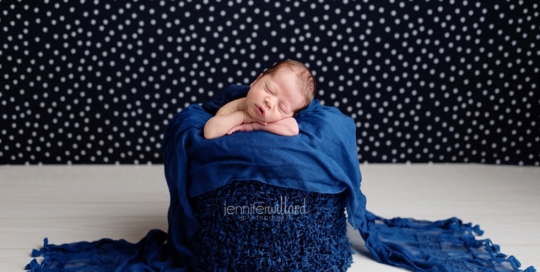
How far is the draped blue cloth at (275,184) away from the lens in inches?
55.9

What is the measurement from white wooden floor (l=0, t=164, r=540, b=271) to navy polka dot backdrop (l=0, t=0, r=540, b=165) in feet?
0.48

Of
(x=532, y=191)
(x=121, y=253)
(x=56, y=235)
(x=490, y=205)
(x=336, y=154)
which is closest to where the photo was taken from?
(x=336, y=154)

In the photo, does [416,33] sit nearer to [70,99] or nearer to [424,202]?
[424,202]

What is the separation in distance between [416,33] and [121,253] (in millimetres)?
1466

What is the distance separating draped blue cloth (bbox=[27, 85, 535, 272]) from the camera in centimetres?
142

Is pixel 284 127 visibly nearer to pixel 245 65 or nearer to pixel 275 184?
pixel 275 184

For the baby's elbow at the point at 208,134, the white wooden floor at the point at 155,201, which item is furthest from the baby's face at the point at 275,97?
the white wooden floor at the point at 155,201

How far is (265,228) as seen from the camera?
4.81ft

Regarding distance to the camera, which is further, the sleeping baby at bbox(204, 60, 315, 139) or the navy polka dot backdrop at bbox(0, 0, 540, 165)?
the navy polka dot backdrop at bbox(0, 0, 540, 165)

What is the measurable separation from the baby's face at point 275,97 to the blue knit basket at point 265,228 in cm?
17

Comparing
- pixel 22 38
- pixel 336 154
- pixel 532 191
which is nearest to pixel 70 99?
pixel 22 38

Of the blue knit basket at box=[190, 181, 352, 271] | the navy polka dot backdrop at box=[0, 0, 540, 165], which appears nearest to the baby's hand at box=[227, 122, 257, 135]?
the blue knit basket at box=[190, 181, 352, 271]

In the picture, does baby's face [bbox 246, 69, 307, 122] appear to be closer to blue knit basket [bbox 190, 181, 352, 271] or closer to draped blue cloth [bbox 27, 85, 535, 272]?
draped blue cloth [bbox 27, 85, 535, 272]

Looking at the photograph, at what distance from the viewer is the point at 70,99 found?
2.51 m
